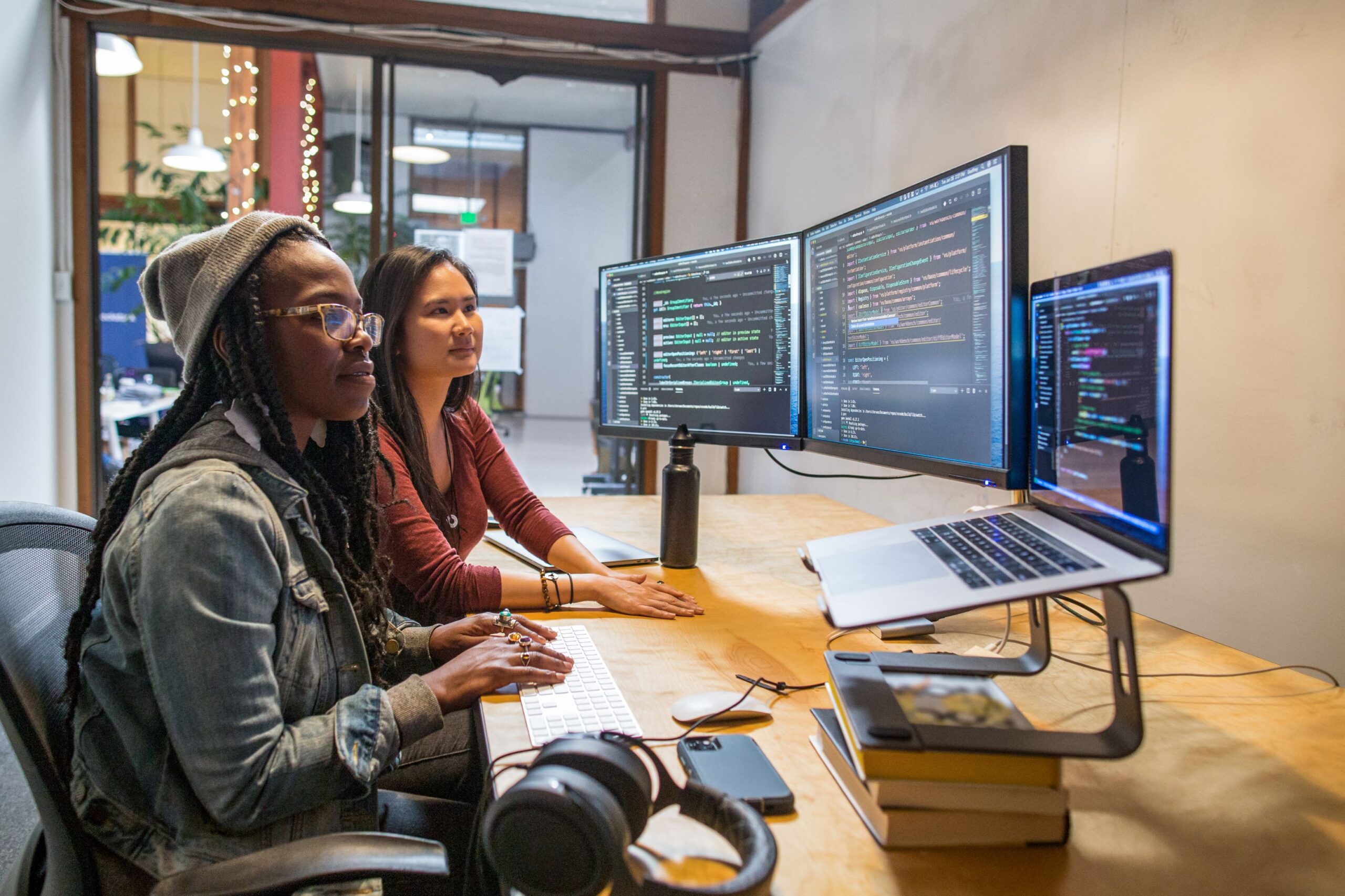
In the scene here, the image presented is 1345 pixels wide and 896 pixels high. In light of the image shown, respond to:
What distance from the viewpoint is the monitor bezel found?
0.70 meters

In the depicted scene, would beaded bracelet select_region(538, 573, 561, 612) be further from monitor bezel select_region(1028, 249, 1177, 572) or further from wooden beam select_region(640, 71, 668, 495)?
wooden beam select_region(640, 71, 668, 495)

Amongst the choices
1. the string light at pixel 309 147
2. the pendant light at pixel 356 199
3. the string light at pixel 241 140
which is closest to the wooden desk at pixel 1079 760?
the pendant light at pixel 356 199

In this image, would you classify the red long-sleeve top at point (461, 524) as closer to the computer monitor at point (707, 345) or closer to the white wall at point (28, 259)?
the computer monitor at point (707, 345)

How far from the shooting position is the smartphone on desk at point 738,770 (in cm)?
78

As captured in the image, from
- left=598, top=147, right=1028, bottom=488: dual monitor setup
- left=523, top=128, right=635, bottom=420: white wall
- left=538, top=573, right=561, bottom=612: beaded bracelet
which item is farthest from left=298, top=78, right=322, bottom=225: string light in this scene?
left=538, top=573, right=561, bottom=612: beaded bracelet

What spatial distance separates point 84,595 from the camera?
95 cm

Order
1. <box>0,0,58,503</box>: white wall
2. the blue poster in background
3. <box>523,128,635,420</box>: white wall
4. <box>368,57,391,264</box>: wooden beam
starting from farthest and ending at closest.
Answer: the blue poster in background → <box>523,128,635,420</box>: white wall → <box>368,57,391,264</box>: wooden beam → <box>0,0,58,503</box>: white wall

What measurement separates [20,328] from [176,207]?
296 cm

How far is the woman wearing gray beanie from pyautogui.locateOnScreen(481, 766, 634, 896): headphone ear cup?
35 centimetres

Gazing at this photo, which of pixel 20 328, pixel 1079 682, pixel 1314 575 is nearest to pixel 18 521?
pixel 1079 682

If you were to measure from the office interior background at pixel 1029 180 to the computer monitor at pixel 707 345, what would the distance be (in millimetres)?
760

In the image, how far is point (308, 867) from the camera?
0.79 m

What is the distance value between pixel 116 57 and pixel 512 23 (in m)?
1.99

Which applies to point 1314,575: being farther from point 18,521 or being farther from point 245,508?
point 18,521
